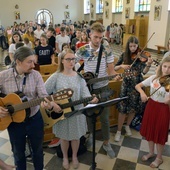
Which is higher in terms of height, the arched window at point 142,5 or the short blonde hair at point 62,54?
the arched window at point 142,5

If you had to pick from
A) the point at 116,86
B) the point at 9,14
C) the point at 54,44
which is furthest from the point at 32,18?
the point at 116,86

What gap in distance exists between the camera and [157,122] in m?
2.41

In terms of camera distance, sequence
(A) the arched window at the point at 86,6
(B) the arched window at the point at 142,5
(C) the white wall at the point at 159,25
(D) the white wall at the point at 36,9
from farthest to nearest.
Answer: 1. (A) the arched window at the point at 86,6
2. (D) the white wall at the point at 36,9
3. (B) the arched window at the point at 142,5
4. (C) the white wall at the point at 159,25

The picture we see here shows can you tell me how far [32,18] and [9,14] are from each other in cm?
234

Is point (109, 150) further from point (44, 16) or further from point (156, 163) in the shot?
point (44, 16)

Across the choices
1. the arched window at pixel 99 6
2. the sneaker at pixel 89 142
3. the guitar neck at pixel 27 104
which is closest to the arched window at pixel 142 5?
the arched window at pixel 99 6

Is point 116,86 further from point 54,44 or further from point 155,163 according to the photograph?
point 54,44

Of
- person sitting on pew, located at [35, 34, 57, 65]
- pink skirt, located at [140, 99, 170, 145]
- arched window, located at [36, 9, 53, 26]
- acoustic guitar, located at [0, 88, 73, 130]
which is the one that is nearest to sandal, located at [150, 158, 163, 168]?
pink skirt, located at [140, 99, 170, 145]

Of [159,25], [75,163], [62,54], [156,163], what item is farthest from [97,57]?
[159,25]

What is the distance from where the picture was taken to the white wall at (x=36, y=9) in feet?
66.3

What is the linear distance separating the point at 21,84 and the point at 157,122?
1.63 m

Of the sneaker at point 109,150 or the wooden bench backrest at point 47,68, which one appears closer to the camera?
the sneaker at point 109,150

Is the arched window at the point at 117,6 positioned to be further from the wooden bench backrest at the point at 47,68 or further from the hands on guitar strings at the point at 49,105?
the hands on guitar strings at the point at 49,105

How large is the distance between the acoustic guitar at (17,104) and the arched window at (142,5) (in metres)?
12.7
